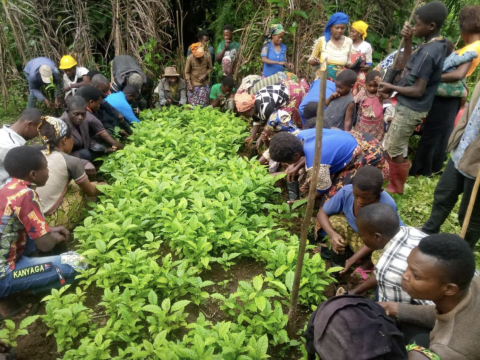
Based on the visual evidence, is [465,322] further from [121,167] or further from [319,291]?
[121,167]

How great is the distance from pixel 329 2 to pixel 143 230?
673 centimetres

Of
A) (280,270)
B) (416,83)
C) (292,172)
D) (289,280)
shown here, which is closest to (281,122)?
(292,172)

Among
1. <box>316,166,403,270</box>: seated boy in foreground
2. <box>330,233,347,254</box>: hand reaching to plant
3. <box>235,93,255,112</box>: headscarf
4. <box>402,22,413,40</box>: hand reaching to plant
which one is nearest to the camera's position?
<box>316,166,403,270</box>: seated boy in foreground

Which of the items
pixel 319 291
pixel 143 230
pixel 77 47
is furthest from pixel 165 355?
pixel 77 47

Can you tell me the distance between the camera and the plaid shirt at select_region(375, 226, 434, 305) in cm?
242

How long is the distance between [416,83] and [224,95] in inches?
163

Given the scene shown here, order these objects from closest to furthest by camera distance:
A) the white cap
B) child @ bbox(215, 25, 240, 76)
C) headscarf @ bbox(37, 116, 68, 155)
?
headscarf @ bbox(37, 116, 68, 155) < the white cap < child @ bbox(215, 25, 240, 76)

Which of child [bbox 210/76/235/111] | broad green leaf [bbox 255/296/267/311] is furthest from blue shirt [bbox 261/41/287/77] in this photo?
broad green leaf [bbox 255/296/267/311]

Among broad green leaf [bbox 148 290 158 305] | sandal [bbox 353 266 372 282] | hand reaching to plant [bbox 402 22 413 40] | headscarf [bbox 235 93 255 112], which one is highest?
hand reaching to plant [bbox 402 22 413 40]

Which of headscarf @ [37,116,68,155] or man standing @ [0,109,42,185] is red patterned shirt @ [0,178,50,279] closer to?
headscarf @ [37,116,68,155]

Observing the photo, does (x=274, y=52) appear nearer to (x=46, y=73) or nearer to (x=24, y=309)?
(x=46, y=73)

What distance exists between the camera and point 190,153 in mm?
4965

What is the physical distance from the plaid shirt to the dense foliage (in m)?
0.57

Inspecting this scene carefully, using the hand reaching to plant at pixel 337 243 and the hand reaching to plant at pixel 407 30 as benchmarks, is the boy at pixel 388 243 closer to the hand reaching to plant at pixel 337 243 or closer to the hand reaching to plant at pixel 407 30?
the hand reaching to plant at pixel 337 243
